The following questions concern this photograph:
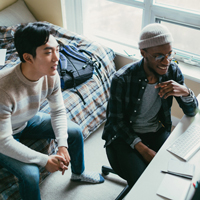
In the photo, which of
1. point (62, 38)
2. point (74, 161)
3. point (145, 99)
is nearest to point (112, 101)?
point (145, 99)

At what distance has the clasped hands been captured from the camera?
147 cm

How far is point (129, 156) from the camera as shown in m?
1.45

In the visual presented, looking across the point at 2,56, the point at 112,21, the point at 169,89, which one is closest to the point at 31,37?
the point at 169,89

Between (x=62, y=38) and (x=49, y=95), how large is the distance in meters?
1.11

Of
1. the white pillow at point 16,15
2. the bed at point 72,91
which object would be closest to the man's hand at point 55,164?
the bed at point 72,91

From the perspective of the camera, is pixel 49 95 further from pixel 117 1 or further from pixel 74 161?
pixel 117 1

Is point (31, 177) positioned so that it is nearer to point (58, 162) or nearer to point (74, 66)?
point (58, 162)

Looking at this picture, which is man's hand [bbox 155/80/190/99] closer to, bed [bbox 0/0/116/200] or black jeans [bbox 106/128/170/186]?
black jeans [bbox 106/128/170/186]

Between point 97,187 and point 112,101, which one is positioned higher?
point 112,101

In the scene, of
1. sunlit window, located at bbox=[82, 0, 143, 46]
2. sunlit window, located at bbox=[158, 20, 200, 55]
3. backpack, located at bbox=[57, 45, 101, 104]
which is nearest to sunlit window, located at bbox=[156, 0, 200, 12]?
sunlit window, located at bbox=[158, 20, 200, 55]

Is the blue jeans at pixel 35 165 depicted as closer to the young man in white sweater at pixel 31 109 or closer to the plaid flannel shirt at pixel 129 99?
the young man in white sweater at pixel 31 109

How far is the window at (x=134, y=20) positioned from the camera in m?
→ 2.17

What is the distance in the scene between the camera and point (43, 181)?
6.36ft

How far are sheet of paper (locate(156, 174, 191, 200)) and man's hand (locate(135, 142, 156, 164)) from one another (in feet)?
1.01
